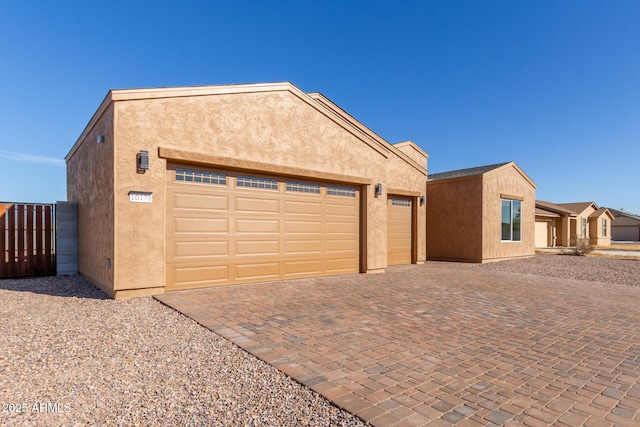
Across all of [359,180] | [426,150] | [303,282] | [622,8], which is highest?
[622,8]

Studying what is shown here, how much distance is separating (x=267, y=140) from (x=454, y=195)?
36.2ft

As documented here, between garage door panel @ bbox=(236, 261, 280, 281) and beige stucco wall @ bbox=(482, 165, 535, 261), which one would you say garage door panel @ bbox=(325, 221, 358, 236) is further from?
beige stucco wall @ bbox=(482, 165, 535, 261)

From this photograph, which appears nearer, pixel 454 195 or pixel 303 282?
pixel 303 282

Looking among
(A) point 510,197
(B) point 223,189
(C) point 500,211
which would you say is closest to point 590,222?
(A) point 510,197

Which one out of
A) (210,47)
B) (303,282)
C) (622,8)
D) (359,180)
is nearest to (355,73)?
(210,47)

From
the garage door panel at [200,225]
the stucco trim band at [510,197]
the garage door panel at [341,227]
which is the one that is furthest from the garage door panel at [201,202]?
the stucco trim band at [510,197]

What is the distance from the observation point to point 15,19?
883 centimetres

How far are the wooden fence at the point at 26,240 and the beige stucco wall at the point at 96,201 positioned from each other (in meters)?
1.02

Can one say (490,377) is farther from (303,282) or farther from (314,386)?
(303,282)

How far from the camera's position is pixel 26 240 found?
30.1 feet

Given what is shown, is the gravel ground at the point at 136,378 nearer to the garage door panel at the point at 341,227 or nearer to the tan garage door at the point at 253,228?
the tan garage door at the point at 253,228

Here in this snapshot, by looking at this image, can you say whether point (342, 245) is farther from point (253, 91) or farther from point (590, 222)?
point (590, 222)

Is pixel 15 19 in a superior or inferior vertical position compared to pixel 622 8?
inferior

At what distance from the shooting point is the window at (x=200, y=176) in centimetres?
709
